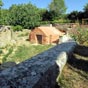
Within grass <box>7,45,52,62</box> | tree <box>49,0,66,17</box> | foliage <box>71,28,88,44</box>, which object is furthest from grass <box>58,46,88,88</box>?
tree <box>49,0,66,17</box>

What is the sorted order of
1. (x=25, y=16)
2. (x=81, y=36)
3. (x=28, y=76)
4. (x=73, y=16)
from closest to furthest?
(x=28, y=76)
(x=81, y=36)
(x=25, y=16)
(x=73, y=16)

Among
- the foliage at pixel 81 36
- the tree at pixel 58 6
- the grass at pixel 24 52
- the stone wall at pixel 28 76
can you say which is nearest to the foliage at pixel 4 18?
the grass at pixel 24 52

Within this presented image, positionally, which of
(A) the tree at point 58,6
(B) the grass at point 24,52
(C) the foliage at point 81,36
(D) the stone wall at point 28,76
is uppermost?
(A) the tree at point 58,6

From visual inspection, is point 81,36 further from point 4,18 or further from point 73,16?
point 73,16

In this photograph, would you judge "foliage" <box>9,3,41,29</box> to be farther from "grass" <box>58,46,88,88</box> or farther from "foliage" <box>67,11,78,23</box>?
"grass" <box>58,46,88,88</box>

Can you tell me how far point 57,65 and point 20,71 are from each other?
2.27 meters

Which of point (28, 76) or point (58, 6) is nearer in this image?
point (28, 76)

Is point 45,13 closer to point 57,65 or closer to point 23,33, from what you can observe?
point 23,33

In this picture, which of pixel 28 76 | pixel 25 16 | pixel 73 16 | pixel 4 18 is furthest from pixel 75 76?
pixel 73 16

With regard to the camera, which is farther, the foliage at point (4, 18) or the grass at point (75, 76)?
the foliage at point (4, 18)

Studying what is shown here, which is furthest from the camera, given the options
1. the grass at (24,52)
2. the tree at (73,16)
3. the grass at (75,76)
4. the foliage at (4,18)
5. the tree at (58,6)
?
the tree at (58,6)

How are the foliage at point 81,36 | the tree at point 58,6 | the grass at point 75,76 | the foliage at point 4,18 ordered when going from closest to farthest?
the grass at point 75,76, the foliage at point 81,36, the foliage at point 4,18, the tree at point 58,6

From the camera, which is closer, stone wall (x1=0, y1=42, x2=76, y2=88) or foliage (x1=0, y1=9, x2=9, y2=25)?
stone wall (x1=0, y1=42, x2=76, y2=88)

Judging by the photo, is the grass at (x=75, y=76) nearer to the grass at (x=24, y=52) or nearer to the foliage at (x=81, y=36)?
the foliage at (x=81, y=36)
